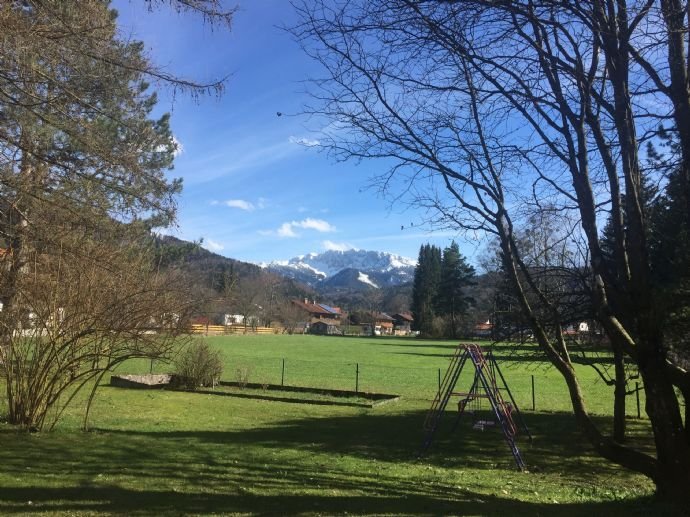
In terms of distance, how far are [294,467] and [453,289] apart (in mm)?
84491

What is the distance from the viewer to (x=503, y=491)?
751cm

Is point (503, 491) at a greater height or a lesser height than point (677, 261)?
lesser

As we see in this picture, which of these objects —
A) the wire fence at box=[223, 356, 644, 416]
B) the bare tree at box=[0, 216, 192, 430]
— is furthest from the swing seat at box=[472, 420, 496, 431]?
the bare tree at box=[0, 216, 192, 430]

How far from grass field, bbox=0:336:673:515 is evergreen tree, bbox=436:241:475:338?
73535 millimetres

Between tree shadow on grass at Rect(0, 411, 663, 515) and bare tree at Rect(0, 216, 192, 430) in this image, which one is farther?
bare tree at Rect(0, 216, 192, 430)

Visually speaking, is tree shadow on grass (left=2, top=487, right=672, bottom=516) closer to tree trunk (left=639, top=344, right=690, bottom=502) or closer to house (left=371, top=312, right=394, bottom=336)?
tree trunk (left=639, top=344, right=690, bottom=502)

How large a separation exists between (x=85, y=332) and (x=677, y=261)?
964 cm

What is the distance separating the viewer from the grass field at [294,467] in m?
6.12

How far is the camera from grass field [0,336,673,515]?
612 centimetres

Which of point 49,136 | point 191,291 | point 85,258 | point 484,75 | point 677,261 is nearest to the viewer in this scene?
point 484,75

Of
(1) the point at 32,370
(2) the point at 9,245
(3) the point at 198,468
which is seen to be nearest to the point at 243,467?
A: (3) the point at 198,468

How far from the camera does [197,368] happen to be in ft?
68.9

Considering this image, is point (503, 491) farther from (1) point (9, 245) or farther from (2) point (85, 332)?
(1) point (9, 245)

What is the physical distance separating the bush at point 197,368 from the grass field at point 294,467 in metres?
3.98
